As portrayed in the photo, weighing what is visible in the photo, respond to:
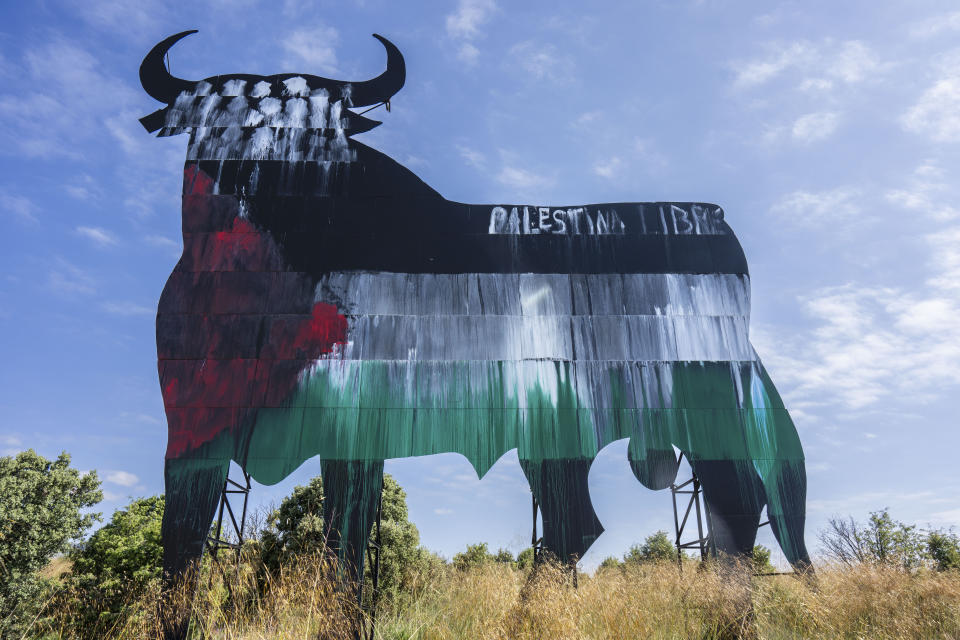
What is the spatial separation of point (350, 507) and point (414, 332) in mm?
3284

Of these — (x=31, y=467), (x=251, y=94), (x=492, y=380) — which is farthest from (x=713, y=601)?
(x=31, y=467)

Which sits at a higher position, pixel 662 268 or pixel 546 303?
pixel 662 268

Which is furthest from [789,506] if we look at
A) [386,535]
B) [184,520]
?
[386,535]

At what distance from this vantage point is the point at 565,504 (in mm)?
9820

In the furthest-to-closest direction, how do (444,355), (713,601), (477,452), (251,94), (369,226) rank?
(251,94)
(369,226)
(444,355)
(477,452)
(713,601)

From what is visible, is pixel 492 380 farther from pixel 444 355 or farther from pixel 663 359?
pixel 663 359

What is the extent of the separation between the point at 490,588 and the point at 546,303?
520cm

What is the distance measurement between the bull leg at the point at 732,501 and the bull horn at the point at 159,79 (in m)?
12.7

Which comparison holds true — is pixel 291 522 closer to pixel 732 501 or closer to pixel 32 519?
pixel 32 519

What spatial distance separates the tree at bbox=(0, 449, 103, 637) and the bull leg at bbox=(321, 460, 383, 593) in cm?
1274

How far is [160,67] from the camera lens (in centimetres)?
1221

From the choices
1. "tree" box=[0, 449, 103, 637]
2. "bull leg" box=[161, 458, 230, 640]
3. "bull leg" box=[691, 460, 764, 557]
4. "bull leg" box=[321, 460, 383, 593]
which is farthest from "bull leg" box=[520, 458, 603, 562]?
"tree" box=[0, 449, 103, 637]

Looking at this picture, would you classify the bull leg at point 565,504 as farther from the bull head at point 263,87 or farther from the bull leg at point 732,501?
the bull head at point 263,87

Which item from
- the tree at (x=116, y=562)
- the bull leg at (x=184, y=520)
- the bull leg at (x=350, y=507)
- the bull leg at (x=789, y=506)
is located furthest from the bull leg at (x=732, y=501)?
the tree at (x=116, y=562)
